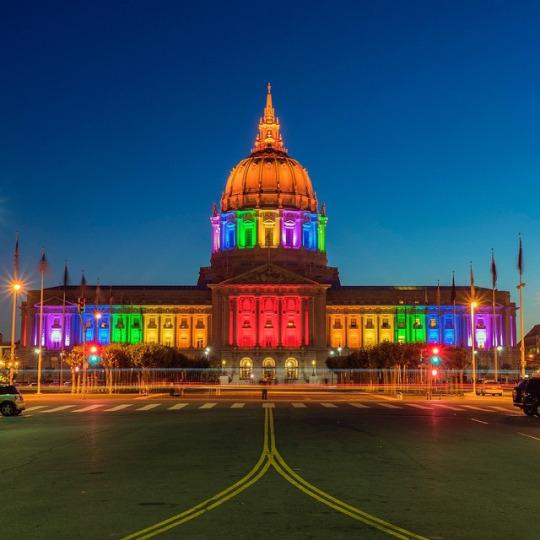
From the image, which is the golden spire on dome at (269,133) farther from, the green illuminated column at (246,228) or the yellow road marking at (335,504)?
the yellow road marking at (335,504)

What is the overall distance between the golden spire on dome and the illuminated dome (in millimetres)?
6053

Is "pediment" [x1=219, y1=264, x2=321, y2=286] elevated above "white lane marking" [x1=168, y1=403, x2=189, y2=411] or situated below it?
above

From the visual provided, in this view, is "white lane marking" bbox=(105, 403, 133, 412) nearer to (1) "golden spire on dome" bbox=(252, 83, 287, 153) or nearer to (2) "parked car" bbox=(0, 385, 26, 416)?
(2) "parked car" bbox=(0, 385, 26, 416)

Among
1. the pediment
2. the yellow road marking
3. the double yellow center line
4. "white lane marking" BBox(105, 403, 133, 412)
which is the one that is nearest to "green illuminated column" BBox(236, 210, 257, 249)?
the pediment

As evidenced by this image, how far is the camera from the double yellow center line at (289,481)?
12672mm

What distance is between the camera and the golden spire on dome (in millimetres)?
177625

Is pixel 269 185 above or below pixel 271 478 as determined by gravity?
above

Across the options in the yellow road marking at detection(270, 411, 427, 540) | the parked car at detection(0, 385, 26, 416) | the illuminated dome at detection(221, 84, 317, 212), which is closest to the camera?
the yellow road marking at detection(270, 411, 427, 540)

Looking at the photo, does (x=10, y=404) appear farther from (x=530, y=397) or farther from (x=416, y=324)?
(x=416, y=324)

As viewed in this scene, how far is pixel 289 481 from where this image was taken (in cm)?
1753

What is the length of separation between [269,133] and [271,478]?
544 ft

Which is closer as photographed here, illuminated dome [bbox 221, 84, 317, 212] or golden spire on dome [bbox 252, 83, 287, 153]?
illuminated dome [bbox 221, 84, 317, 212]

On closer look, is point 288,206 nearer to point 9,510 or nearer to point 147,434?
point 147,434

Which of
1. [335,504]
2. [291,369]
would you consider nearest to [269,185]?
[291,369]
